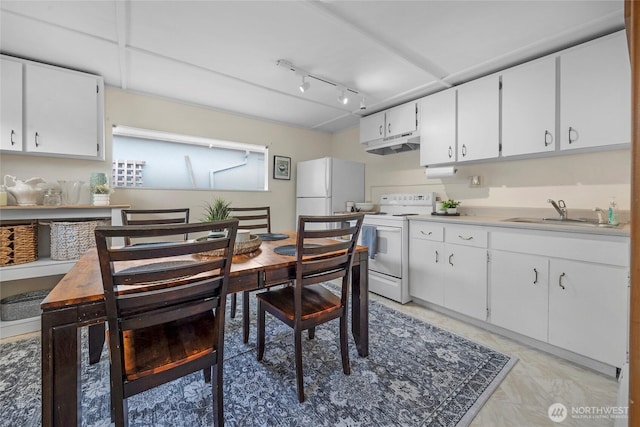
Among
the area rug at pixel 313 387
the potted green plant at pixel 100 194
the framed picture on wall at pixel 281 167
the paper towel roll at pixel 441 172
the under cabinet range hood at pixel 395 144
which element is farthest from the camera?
the framed picture on wall at pixel 281 167

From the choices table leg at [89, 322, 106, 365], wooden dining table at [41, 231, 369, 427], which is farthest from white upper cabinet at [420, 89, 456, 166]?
table leg at [89, 322, 106, 365]

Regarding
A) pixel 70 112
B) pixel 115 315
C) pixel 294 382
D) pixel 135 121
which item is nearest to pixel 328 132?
pixel 135 121

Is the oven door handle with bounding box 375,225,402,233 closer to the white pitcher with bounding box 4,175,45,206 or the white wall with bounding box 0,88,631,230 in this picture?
the white wall with bounding box 0,88,631,230

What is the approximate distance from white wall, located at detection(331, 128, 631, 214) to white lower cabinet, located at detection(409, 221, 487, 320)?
707 millimetres

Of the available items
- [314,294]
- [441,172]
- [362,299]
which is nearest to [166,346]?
[314,294]

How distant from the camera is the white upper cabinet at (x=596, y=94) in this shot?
1852 mm

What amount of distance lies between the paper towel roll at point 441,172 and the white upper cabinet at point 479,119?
0.56ft

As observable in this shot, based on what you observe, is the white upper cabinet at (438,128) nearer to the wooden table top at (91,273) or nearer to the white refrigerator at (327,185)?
the white refrigerator at (327,185)

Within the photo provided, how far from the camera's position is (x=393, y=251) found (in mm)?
2934

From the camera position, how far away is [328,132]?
471cm

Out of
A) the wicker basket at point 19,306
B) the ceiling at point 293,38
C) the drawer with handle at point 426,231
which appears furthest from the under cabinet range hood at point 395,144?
the wicker basket at point 19,306

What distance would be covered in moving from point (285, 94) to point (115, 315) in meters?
2.75

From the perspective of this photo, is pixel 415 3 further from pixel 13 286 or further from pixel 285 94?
pixel 13 286

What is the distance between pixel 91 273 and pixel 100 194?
183 centimetres
